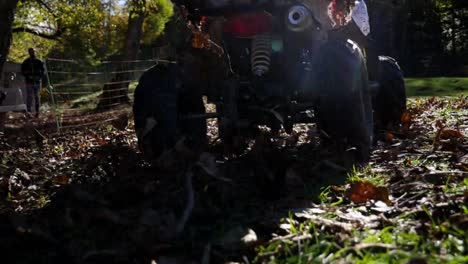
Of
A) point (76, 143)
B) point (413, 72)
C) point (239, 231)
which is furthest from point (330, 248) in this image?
point (413, 72)

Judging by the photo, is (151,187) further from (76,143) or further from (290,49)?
(76,143)

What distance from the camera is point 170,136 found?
4.05 m

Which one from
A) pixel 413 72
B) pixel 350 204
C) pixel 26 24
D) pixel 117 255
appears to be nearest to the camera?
pixel 117 255

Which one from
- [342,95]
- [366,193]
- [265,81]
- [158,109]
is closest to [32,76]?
[158,109]

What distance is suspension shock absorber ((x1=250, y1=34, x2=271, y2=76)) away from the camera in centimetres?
401

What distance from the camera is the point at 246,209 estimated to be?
2857mm

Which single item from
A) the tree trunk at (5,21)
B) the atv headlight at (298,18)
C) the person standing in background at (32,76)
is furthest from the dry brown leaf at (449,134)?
the person standing in background at (32,76)

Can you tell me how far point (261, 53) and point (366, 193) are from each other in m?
1.53

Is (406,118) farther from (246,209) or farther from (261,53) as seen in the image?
(246,209)

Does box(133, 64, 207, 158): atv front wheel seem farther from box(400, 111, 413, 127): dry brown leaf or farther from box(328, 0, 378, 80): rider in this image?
box(400, 111, 413, 127): dry brown leaf

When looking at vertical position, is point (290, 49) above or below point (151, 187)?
above

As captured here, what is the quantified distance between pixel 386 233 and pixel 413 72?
27501 mm

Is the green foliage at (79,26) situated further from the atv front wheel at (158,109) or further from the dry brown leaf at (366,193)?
the dry brown leaf at (366,193)

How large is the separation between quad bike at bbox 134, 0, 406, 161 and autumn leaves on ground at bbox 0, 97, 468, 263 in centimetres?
23
